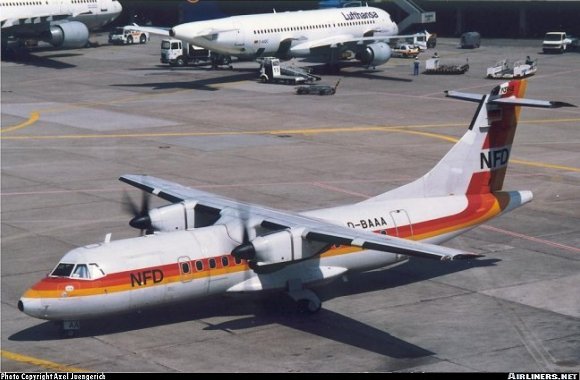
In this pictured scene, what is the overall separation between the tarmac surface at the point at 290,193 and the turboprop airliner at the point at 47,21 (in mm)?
2704

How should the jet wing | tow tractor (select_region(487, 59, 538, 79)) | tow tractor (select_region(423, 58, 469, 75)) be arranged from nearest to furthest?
the jet wing, tow tractor (select_region(487, 59, 538, 79)), tow tractor (select_region(423, 58, 469, 75))

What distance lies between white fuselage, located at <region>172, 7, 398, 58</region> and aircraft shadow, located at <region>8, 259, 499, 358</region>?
51.6 metres

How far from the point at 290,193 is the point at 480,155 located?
14.8m

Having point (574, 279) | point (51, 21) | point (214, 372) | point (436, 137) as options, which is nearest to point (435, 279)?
point (574, 279)

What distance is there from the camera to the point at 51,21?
106 metres

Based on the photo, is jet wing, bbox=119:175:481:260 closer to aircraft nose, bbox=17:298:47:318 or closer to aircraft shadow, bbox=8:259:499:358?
aircraft shadow, bbox=8:259:499:358

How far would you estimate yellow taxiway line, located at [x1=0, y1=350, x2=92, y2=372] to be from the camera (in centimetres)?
2920

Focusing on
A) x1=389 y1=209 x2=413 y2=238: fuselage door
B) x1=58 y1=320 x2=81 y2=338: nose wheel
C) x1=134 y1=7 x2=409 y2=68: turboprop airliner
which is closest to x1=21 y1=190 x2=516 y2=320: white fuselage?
x1=389 y1=209 x2=413 y2=238: fuselage door

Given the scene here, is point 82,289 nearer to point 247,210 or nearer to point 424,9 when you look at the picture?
point 247,210

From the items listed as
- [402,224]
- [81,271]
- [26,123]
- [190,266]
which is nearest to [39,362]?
[81,271]

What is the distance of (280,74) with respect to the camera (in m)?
89.9

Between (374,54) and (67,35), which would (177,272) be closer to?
(374,54)

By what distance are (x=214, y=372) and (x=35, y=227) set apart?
19.3 meters

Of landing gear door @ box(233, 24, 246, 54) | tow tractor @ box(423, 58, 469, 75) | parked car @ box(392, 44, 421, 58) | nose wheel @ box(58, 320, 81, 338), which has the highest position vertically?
landing gear door @ box(233, 24, 246, 54)
